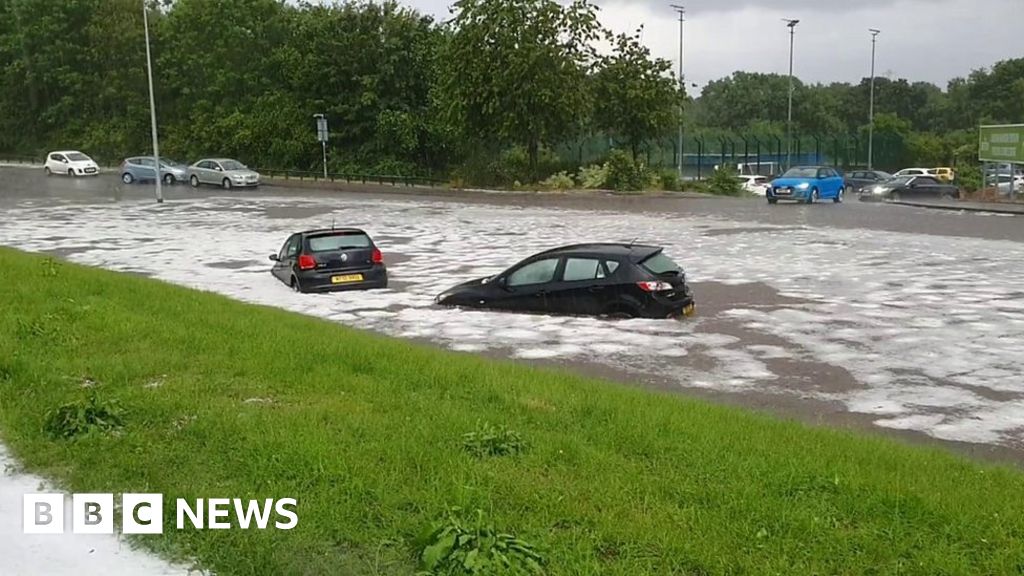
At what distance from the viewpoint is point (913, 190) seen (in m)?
46.2

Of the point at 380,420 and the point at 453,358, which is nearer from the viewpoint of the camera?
the point at 380,420

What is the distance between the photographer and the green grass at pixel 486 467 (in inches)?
187

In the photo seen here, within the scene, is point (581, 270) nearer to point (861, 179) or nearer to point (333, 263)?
point (333, 263)

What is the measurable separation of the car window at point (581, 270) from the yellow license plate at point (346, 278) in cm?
503

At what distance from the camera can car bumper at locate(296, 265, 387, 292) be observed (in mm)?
18734

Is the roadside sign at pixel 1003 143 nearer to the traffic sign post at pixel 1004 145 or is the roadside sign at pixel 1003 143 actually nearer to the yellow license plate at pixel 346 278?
the traffic sign post at pixel 1004 145

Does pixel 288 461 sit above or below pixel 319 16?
below

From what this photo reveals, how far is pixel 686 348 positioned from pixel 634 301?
227cm

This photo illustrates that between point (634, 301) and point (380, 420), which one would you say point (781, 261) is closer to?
point (634, 301)

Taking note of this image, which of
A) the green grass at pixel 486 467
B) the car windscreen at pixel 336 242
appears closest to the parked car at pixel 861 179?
the car windscreen at pixel 336 242

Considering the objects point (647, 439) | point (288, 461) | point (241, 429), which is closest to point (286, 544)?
point (288, 461)

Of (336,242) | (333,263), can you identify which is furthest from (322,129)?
(333,263)

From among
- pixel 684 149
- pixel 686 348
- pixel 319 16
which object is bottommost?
pixel 686 348

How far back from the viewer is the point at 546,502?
528 cm
